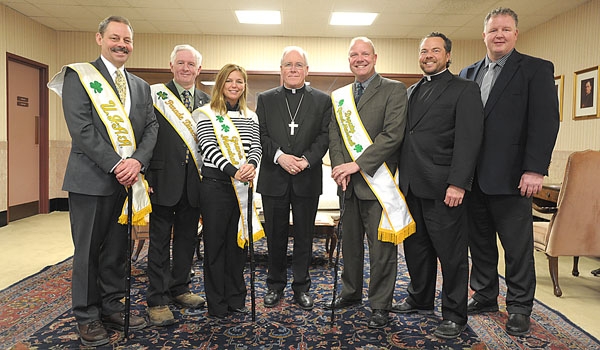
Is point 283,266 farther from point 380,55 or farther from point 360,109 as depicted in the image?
point 380,55

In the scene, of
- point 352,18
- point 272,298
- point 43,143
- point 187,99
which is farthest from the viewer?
point 43,143

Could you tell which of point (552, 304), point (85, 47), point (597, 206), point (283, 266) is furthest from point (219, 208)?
point (85, 47)

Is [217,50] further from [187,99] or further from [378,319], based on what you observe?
[378,319]

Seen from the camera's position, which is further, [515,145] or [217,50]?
[217,50]

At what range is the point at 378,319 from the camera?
254 cm

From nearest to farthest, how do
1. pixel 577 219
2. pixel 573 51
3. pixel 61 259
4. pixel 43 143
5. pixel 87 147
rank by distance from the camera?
1. pixel 87 147
2. pixel 577 219
3. pixel 61 259
4. pixel 573 51
5. pixel 43 143

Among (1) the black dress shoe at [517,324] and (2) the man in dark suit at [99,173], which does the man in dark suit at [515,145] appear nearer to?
(1) the black dress shoe at [517,324]

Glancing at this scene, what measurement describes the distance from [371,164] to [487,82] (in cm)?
79

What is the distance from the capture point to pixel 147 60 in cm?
697

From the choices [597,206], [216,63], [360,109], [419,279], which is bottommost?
[419,279]

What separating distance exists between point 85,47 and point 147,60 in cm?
87

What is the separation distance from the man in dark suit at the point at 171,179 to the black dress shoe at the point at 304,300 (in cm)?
73

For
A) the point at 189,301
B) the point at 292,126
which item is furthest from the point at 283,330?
the point at 292,126

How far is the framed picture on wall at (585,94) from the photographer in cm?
488
